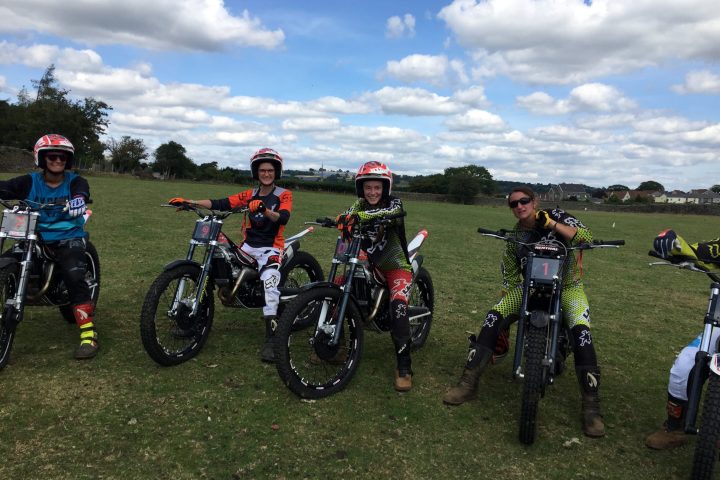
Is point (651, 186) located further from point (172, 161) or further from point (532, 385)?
point (532, 385)

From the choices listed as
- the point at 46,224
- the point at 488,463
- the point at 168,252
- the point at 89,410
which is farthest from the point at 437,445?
A: the point at 168,252

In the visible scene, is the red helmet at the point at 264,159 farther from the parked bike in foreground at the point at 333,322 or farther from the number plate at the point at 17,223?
the number plate at the point at 17,223

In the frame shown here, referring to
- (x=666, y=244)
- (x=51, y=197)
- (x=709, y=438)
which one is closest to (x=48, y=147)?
(x=51, y=197)

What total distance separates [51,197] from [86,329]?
1.33 meters

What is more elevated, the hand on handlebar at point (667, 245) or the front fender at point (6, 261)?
the hand on handlebar at point (667, 245)

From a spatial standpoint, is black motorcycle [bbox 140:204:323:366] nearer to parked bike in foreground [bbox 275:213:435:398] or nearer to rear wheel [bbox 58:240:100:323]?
parked bike in foreground [bbox 275:213:435:398]

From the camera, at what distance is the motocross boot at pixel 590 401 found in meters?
4.03

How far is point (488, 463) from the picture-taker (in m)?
3.55

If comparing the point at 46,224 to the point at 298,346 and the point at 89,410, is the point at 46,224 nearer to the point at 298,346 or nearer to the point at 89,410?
the point at 89,410

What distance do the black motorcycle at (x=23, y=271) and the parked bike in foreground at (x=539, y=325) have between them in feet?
13.0

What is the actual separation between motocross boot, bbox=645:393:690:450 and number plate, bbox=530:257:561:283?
1187 millimetres

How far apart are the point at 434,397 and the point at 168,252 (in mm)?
7510

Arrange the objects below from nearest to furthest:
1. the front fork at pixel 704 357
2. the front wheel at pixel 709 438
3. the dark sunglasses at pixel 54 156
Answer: the front wheel at pixel 709 438
the front fork at pixel 704 357
the dark sunglasses at pixel 54 156

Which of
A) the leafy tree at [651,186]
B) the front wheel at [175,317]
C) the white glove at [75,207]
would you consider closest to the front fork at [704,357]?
the front wheel at [175,317]
